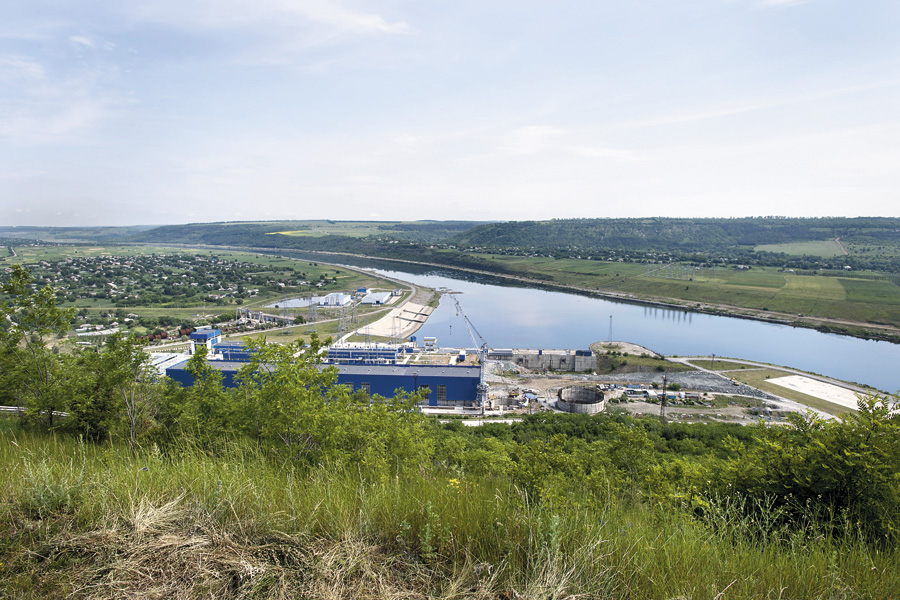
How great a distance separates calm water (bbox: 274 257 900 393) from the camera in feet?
86.9

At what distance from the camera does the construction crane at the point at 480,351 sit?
17062mm

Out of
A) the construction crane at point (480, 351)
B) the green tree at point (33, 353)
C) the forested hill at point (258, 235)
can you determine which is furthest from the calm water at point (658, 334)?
the forested hill at point (258, 235)

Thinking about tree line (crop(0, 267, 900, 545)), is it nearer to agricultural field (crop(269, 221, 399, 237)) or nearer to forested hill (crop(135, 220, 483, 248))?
forested hill (crop(135, 220, 483, 248))

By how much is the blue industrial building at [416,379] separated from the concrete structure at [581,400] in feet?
11.9

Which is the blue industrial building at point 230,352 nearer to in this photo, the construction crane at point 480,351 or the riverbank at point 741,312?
the construction crane at point 480,351

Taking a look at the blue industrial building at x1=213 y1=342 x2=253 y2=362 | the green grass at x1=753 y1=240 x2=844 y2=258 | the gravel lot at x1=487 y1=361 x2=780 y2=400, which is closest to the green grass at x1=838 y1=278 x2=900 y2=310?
the green grass at x1=753 y1=240 x2=844 y2=258

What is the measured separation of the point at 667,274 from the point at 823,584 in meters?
58.8

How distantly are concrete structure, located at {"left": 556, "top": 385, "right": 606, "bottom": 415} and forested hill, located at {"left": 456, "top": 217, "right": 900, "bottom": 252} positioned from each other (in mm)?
72541

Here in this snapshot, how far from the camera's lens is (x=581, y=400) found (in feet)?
60.2

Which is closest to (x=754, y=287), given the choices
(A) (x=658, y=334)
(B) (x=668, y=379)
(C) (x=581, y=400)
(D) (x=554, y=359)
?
(A) (x=658, y=334)

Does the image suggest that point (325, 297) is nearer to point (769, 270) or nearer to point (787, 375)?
point (787, 375)

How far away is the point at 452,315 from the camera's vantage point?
38.6 metres

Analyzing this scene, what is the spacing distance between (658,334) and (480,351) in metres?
16.5

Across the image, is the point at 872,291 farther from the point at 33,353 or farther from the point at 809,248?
the point at 33,353
